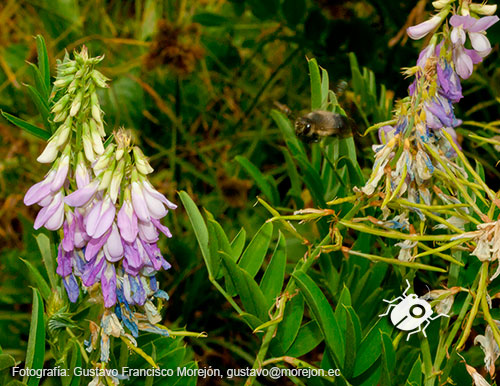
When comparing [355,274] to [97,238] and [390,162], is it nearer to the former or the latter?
[390,162]

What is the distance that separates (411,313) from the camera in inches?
39.3

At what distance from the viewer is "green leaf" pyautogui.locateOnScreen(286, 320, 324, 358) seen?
1.05m

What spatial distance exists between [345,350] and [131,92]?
199cm

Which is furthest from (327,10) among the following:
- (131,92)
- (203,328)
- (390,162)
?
(390,162)

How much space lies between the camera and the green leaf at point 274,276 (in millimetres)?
1045

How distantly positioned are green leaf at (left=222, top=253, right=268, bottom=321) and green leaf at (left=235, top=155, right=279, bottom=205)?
1.51 feet

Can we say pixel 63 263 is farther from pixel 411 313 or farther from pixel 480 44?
pixel 480 44

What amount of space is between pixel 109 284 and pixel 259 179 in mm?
653

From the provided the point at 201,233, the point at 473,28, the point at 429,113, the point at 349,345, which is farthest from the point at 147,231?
the point at 473,28

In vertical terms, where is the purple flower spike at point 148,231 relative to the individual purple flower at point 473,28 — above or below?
below

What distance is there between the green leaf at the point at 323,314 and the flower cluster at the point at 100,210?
199 mm

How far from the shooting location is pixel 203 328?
2008 millimetres

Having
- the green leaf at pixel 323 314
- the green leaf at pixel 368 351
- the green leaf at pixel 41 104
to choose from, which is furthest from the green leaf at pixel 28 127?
the green leaf at pixel 368 351

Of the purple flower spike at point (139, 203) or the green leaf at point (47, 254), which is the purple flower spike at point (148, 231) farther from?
the green leaf at point (47, 254)
